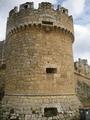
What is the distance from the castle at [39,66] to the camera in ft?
31.4

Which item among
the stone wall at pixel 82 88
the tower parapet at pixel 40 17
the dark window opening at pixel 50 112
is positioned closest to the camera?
the dark window opening at pixel 50 112

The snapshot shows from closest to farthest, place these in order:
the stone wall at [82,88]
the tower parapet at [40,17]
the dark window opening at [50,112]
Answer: the dark window opening at [50,112]
the tower parapet at [40,17]
the stone wall at [82,88]

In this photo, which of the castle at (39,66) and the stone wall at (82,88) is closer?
the castle at (39,66)

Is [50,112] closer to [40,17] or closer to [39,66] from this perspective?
[39,66]

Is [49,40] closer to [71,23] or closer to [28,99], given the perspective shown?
[71,23]

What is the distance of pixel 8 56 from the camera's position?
36.3ft

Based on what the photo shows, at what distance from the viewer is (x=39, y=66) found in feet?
32.8

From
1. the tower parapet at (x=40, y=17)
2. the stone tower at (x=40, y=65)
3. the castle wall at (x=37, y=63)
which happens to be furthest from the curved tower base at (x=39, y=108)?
the tower parapet at (x=40, y=17)

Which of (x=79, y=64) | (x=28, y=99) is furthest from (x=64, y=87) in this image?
(x=79, y=64)

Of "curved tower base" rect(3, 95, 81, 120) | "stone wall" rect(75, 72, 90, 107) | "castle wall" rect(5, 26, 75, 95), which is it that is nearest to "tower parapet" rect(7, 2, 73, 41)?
"castle wall" rect(5, 26, 75, 95)

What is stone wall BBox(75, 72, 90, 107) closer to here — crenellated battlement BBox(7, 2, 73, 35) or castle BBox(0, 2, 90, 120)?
castle BBox(0, 2, 90, 120)

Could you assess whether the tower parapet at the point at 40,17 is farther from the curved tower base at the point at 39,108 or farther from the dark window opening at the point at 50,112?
the dark window opening at the point at 50,112

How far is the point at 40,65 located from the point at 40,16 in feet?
8.49

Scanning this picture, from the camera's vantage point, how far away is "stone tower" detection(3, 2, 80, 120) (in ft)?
31.5
